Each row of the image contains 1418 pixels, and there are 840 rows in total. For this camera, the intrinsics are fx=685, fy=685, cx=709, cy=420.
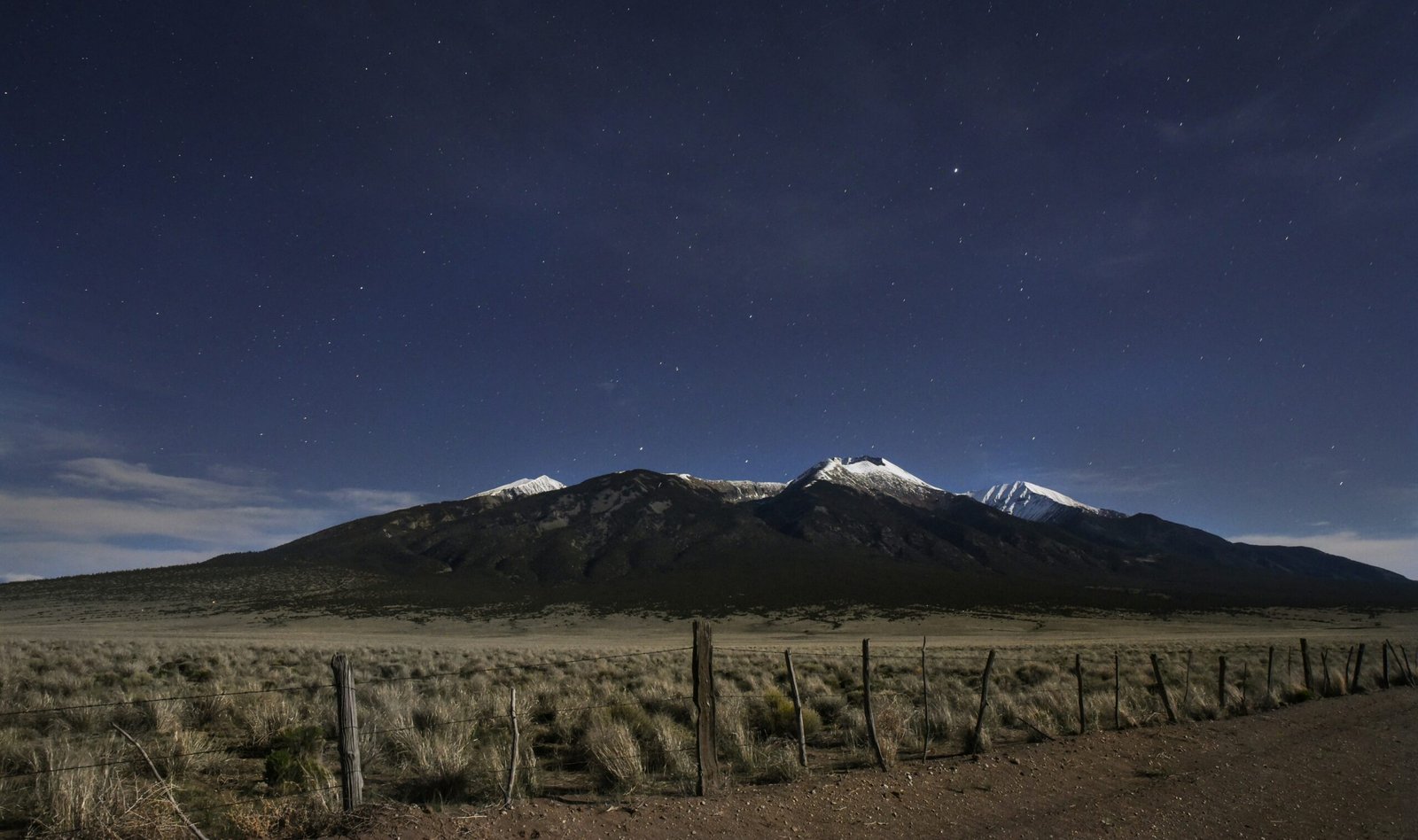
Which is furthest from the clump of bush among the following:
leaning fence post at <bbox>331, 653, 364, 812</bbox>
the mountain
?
the mountain

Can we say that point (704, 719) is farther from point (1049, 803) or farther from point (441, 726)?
point (441, 726)

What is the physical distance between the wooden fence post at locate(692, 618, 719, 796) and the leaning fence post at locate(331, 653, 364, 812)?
4.02 metres

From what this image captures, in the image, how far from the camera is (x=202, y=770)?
9.96 metres

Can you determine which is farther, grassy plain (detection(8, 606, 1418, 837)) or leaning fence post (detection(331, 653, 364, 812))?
grassy plain (detection(8, 606, 1418, 837))

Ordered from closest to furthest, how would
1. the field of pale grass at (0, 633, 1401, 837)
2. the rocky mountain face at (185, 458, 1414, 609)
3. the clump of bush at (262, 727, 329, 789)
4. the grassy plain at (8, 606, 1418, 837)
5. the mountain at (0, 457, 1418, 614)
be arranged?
the field of pale grass at (0, 633, 1401, 837) → the grassy plain at (8, 606, 1418, 837) → the clump of bush at (262, 727, 329, 789) → the mountain at (0, 457, 1418, 614) → the rocky mountain face at (185, 458, 1414, 609)

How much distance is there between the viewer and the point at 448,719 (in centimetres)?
1253

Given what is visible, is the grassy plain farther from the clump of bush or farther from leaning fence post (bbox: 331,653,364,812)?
leaning fence post (bbox: 331,653,364,812)

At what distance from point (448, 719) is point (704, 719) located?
5.95 metres

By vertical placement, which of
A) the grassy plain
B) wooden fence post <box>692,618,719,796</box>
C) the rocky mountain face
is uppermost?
wooden fence post <box>692,618,719,796</box>

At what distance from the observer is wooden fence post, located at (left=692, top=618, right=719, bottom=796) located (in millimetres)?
9070

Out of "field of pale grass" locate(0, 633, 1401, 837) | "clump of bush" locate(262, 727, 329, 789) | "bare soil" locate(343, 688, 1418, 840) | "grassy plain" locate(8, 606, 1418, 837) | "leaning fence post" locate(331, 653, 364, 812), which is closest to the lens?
"leaning fence post" locate(331, 653, 364, 812)

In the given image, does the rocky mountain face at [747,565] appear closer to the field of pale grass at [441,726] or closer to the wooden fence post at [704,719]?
the field of pale grass at [441,726]

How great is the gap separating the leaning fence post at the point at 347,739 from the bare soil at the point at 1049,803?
461 millimetres

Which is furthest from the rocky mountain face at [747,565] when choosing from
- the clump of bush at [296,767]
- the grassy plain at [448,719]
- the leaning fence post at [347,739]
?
the leaning fence post at [347,739]
